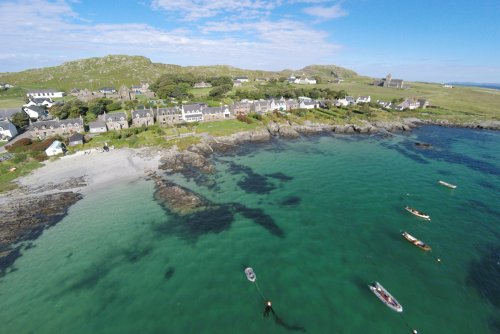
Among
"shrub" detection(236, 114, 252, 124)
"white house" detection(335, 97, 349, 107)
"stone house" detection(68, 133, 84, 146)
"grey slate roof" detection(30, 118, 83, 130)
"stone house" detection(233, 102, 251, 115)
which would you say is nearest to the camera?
"stone house" detection(68, 133, 84, 146)

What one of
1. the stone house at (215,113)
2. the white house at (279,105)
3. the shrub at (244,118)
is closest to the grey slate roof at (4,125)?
the stone house at (215,113)

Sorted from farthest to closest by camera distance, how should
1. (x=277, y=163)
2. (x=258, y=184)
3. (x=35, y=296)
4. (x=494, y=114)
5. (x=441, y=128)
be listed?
(x=494, y=114) → (x=441, y=128) → (x=277, y=163) → (x=258, y=184) → (x=35, y=296)

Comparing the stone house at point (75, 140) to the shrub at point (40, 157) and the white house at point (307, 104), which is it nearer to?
the shrub at point (40, 157)

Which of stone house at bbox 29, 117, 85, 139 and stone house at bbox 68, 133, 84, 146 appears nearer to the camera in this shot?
stone house at bbox 68, 133, 84, 146

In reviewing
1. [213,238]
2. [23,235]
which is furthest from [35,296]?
[213,238]

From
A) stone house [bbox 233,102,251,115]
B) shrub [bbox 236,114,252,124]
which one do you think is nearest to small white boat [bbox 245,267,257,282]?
shrub [bbox 236,114,252,124]

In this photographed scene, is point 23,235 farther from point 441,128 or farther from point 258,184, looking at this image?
point 441,128

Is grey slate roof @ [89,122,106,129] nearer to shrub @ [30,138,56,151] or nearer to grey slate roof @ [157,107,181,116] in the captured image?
shrub @ [30,138,56,151]

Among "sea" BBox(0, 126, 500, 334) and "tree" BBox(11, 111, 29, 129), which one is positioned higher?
"tree" BBox(11, 111, 29, 129)
